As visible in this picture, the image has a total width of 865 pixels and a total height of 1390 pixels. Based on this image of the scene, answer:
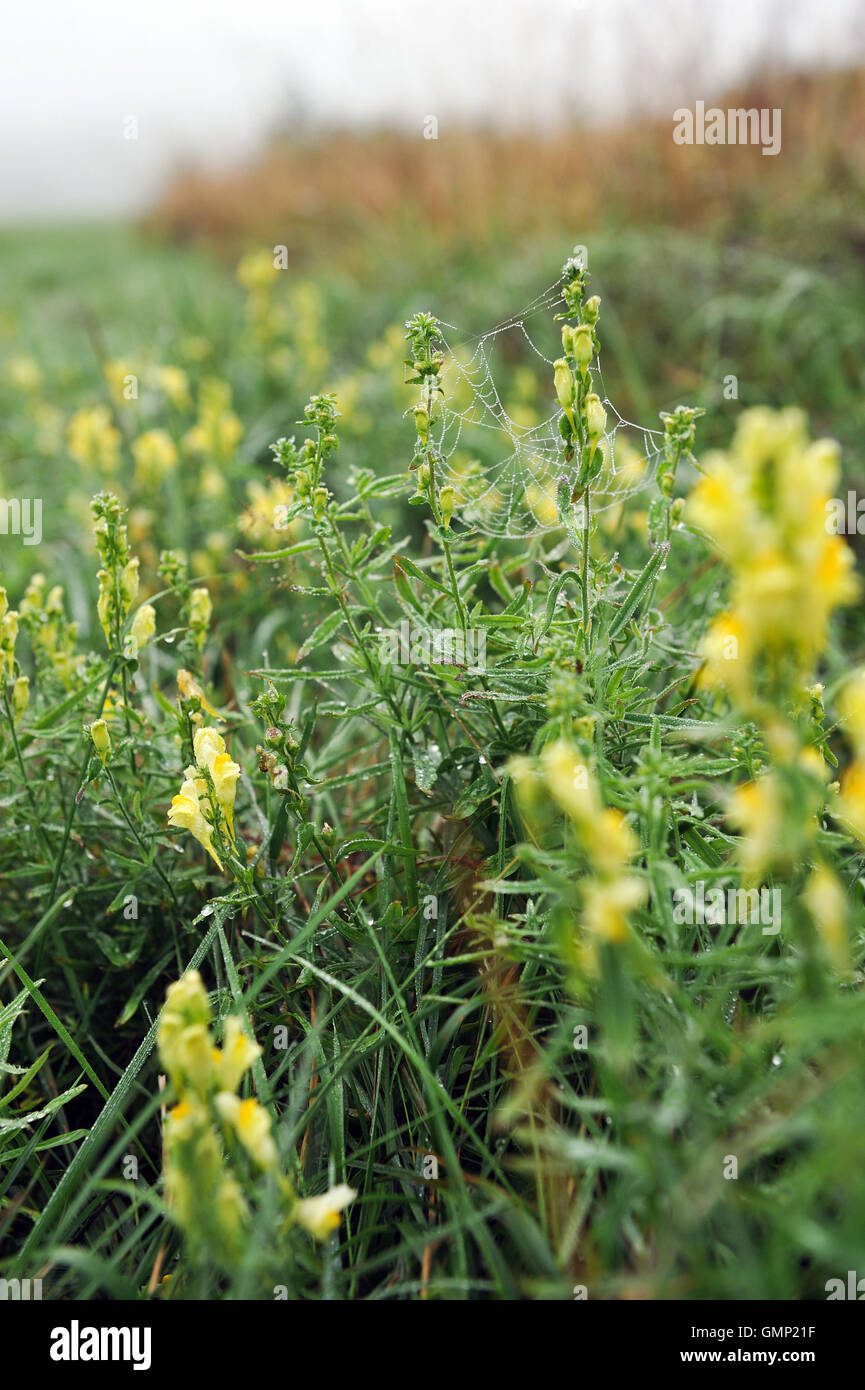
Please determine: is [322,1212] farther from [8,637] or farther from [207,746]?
[8,637]

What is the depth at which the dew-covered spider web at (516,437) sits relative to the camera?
65.5 inches

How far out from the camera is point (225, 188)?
33.0ft

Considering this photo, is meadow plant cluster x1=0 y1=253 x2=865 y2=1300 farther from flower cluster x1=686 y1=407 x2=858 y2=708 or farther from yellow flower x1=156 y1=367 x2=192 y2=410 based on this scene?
yellow flower x1=156 y1=367 x2=192 y2=410

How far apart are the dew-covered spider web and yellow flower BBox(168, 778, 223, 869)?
0.56 m

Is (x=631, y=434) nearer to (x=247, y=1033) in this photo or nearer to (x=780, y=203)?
(x=780, y=203)

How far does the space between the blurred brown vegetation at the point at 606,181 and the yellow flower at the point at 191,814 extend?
3846 millimetres

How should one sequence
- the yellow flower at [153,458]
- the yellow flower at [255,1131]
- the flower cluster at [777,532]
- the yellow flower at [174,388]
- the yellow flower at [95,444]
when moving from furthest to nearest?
the yellow flower at [174,388]
the yellow flower at [95,444]
the yellow flower at [153,458]
the yellow flower at [255,1131]
the flower cluster at [777,532]

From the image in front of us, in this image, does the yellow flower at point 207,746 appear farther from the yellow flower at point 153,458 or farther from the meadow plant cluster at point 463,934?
the yellow flower at point 153,458

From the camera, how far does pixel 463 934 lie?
58.0 inches

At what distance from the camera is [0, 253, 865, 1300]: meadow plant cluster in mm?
834

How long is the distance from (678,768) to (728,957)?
0.71 ft

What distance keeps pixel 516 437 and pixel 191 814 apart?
4.65 ft

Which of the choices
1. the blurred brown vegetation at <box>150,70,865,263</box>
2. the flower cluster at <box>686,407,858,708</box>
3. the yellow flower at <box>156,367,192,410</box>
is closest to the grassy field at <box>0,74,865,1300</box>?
the flower cluster at <box>686,407,858,708</box>

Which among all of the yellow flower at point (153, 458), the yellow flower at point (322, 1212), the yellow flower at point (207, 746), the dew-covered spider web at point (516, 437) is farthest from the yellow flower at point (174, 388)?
→ the yellow flower at point (322, 1212)
